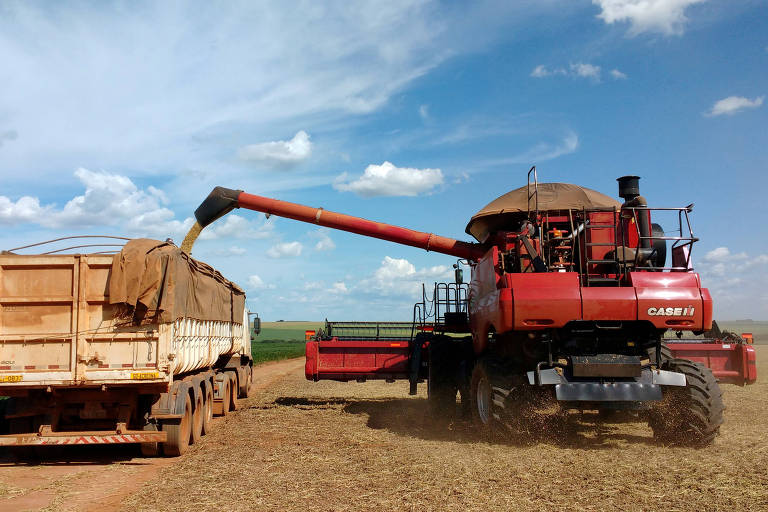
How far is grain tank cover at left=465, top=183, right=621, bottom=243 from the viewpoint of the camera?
12062mm

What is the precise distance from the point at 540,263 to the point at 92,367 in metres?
6.38

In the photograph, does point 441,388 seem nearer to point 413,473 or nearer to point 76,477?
point 413,473

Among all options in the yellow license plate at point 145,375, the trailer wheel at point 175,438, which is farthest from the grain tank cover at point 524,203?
the yellow license plate at point 145,375

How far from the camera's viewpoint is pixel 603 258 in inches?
396

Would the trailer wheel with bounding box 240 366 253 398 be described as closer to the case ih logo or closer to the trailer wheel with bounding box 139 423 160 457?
the trailer wheel with bounding box 139 423 160 457

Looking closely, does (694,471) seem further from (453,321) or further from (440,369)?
(453,321)

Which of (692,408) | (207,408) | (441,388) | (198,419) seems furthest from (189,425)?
(692,408)

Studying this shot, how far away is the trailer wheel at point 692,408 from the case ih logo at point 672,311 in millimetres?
922

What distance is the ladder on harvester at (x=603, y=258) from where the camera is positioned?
31.3 ft

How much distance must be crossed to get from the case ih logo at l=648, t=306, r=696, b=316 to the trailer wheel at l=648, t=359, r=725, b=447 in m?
Answer: 0.92

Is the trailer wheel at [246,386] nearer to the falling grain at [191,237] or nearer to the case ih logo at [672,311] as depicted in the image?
the falling grain at [191,237]

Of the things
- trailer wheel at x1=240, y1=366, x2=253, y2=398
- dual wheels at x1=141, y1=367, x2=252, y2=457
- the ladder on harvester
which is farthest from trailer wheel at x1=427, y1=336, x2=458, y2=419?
trailer wheel at x1=240, y1=366, x2=253, y2=398

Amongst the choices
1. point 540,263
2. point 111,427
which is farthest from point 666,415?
point 111,427

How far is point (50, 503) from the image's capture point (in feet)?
23.7
